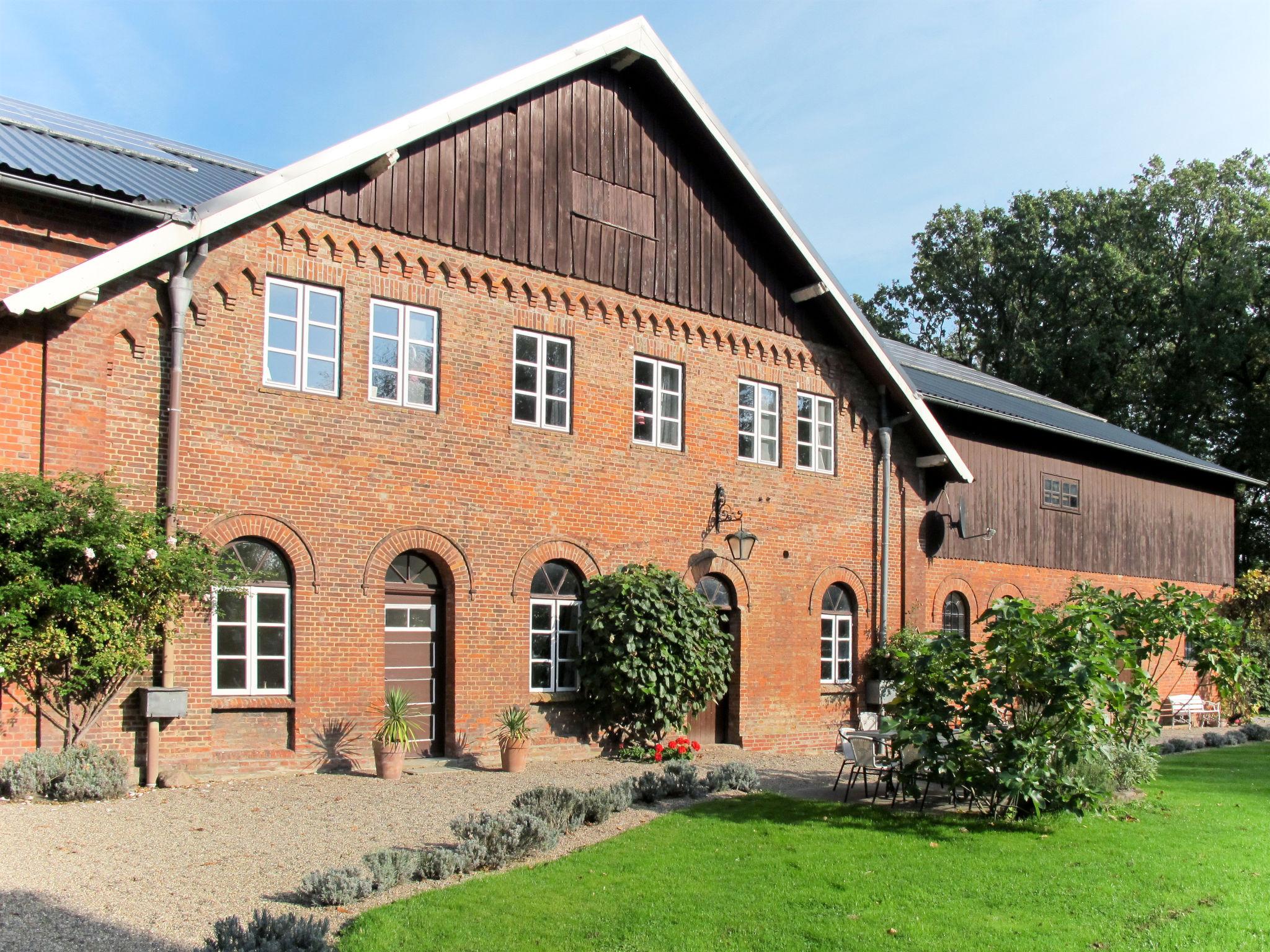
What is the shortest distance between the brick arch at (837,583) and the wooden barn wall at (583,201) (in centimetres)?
396

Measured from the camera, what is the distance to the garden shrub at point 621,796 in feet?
37.1

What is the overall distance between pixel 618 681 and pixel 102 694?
6187 millimetres

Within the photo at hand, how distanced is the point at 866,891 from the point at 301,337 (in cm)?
870

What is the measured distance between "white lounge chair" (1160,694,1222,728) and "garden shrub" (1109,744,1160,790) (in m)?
13.3

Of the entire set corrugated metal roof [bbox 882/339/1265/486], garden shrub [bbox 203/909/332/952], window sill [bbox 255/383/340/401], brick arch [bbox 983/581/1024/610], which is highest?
corrugated metal roof [bbox 882/339/1265/486]

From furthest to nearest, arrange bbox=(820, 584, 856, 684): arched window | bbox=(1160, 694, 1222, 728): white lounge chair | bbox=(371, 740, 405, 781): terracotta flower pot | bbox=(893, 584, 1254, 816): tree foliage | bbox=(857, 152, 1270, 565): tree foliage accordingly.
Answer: bbox=(857, 152, 1270, 565): tree foliage
bbox=(1160, 694, 1222, 728): white lounge chair
bbox=(820, 584, 856, 684): arched window
bbox=(371, 740, 405, 781): terracotta flower pot
bbox=(893, 584, 1254, 816): tree foliage

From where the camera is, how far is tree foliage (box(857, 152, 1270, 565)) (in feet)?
130

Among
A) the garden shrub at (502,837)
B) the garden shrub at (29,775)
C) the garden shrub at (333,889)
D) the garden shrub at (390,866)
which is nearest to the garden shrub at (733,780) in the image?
the garden shrub at (502,837)

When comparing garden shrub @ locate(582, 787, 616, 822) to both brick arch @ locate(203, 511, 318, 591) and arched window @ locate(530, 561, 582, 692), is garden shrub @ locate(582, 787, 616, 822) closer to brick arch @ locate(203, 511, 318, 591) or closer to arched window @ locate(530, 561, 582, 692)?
arched window @ locate(530, 561, 582, 692)

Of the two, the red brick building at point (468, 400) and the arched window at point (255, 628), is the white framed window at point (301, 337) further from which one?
the arched window at point (255, 628)

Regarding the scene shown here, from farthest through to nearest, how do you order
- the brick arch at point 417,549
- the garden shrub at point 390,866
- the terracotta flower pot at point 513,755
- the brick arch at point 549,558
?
1. the brick arch at point 549,558
2. the terracotta flower pot at point 513,755
3. the brick arch at point 417,549
4. the garden shrub at point 390,866

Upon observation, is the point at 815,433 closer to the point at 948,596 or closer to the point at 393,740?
the point at 948,596

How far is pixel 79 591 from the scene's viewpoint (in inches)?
414

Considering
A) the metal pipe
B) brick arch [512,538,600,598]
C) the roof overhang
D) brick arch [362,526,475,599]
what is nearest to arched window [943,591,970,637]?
the roof overhang
